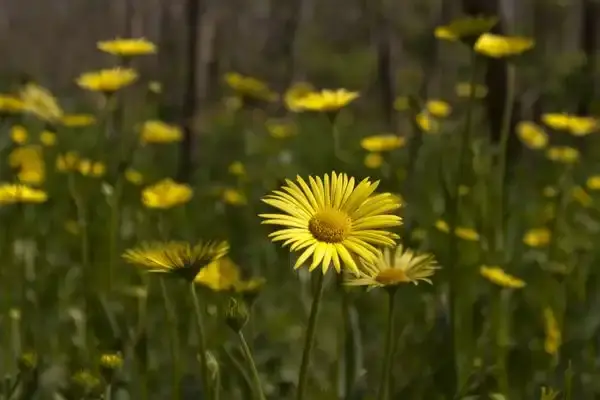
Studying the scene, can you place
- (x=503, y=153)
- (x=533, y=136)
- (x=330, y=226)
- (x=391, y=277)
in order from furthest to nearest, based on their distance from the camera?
(x=533, y=136) < (x=503, y=153) < (x=391, y=277) < (x=330, y=226)

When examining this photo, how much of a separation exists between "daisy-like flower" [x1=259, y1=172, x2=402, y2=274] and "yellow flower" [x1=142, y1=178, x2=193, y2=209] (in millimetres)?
739

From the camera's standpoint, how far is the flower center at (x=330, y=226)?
0.56 m

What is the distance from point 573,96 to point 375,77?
157 cm

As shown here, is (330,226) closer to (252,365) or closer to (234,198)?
(252,365)

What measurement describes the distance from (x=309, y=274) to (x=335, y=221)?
762 millimetres

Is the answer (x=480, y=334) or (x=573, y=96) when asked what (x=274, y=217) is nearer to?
(x=480, y=334)

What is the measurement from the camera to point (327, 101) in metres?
1.15

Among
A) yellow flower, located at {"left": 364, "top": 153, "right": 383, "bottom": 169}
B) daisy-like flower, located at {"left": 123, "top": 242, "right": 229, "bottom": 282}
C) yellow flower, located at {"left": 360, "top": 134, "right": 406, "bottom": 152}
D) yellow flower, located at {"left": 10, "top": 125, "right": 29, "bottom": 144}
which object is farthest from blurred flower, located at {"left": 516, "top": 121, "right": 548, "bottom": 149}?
daisy-like flower, located at {"left": 123, "top": 242, "right": 229, "bottom": 282}

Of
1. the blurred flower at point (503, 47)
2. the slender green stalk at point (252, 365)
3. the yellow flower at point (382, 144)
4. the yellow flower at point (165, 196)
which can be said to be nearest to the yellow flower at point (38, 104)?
the yellow flower at point (165, 196)

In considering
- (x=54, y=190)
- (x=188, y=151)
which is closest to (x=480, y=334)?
(x=54, y=190)

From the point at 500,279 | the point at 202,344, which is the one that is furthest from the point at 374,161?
the point at 202,344

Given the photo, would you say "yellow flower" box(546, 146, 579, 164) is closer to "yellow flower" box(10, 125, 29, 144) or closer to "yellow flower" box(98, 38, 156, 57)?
"yellow flower" box(98, 38, 156, 57)

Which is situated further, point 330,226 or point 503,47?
point 503,47

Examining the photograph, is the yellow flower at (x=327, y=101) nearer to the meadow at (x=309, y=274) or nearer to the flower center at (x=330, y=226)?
the meadow at (x=309, y=274)
